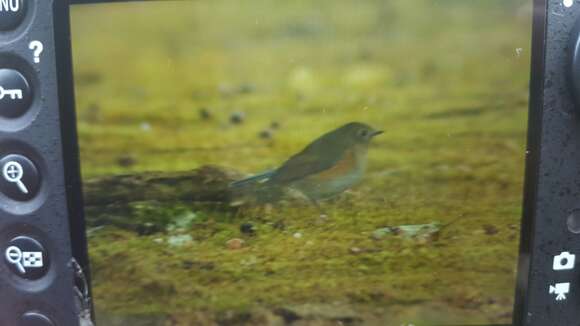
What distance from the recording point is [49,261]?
1.21m

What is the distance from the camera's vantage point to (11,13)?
1128mm

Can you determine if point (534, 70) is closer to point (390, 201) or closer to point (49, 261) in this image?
point (390, 201)

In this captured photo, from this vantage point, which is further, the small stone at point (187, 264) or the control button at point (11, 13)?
the small stone at point (187, 264)

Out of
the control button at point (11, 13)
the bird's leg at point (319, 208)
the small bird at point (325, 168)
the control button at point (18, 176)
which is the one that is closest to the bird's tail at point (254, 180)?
the small bird at point (325, 168)

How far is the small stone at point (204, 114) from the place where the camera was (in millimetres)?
1168

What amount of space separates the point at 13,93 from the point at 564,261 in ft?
3.65

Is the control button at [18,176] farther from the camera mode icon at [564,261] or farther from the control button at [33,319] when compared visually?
the camera mode icon at [564,261]

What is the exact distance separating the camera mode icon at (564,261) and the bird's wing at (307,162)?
483 mm

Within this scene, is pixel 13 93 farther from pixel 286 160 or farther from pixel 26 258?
pixel 286 160

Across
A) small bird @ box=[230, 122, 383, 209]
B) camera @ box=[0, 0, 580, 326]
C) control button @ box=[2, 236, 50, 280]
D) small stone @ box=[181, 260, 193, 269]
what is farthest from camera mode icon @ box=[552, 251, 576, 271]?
Answer: control button @ box=[2, 236, 50, 280]

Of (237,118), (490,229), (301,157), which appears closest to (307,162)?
(301,157)

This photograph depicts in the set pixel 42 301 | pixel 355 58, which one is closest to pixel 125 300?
pixel 42 301

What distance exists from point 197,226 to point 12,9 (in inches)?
20.6

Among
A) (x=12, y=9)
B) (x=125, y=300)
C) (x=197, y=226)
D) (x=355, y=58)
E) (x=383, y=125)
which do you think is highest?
(x=12, y=9)
